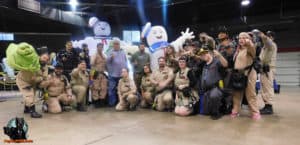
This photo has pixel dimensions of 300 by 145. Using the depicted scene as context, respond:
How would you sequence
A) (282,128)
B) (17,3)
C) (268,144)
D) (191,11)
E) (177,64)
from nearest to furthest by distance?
(268,144)
(282,128)
(177,64)
(17,3)
(191,11)

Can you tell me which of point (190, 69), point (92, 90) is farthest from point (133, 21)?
point (190, 69)

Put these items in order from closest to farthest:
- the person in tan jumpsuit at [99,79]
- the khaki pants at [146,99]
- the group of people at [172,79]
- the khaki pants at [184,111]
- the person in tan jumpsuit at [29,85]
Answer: the group of people at [172,79], the khaki pants at [184,111], the person in tan jumpsuit at [29,85], the khaki pants at [146,99], the person in tan jumpsuit at [99,79]

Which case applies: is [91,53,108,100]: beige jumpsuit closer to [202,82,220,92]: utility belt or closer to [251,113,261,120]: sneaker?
[202,82,220,92]: utility belt

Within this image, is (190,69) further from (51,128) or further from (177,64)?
(51,128)

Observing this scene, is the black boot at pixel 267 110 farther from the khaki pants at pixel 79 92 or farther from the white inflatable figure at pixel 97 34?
the white inflatable figure at pixel 97 34

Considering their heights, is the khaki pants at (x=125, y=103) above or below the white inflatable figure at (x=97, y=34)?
below

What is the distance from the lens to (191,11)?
11.3m

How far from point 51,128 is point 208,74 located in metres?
2.33

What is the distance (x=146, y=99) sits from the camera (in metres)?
4.93

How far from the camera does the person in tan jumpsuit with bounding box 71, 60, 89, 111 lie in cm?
489

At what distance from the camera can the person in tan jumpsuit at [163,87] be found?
457 centimetres

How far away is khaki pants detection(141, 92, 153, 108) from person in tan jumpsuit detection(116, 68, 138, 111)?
20cm

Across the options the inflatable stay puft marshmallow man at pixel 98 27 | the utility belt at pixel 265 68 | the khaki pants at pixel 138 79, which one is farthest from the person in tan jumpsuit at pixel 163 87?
the inflatable stay puft marshmallow man at pixel 98 27

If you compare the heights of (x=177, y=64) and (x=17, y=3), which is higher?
(x=17, y=3)
